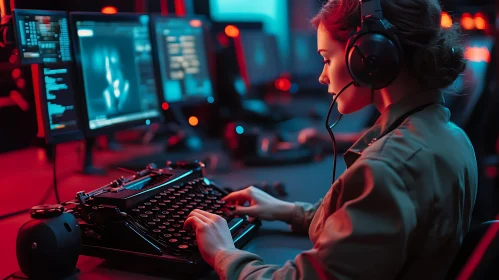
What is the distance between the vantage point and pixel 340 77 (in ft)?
3.13

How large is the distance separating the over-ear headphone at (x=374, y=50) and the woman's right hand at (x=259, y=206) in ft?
1.42

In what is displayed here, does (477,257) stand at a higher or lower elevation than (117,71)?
lower

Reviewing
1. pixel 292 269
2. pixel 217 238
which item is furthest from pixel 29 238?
pixel 292 269

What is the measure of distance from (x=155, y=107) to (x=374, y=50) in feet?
3.69

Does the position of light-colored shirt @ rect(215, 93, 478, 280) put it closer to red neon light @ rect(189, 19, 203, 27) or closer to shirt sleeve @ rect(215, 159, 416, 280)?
shirt sleeve @ rect(215, 159, 416, 280)

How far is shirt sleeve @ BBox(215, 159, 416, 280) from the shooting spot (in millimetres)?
724

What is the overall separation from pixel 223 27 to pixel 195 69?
0.75 metres

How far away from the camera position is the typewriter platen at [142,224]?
37.6 inches

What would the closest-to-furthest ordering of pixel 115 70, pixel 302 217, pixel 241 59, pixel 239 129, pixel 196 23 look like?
pixel 302 217, pixel 115 70, pixel 239 129, pixel 196 23, pixel 241 59

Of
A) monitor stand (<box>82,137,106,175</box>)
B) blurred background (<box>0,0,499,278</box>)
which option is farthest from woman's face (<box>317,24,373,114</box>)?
monitor stand (<box>82,137,106,175</box>)

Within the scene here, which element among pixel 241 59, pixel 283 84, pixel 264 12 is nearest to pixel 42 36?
pixel 241 59

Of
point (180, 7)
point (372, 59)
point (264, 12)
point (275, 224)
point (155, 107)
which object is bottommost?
point (275, 224)

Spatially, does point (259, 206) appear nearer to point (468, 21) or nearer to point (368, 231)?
point (368, 231)

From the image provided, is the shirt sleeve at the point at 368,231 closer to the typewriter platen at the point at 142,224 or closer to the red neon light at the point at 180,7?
the typewriter platen at the point at 142,224
